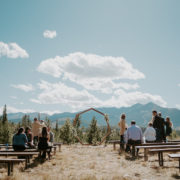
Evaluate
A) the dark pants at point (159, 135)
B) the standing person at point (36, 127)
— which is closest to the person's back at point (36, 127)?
the standing person at point (36, 127)

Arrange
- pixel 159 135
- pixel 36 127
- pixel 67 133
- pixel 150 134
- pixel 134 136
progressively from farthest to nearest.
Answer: pixel 67 133 < pixel 159 135 < pixel 36 127 < pixel 150 134 < pixel 134 136

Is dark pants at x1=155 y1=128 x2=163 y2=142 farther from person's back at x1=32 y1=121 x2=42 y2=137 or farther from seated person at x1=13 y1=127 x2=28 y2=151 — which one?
seated person at x1=13 y1=127 x2=28 y2=151

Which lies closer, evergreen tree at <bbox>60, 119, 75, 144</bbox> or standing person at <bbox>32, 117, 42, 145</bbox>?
standing person at <bbox>32, 117, 42, 145</bbox>

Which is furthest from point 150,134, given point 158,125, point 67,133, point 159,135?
point 67,133

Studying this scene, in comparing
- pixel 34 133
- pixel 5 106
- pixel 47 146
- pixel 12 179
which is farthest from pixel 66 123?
pixel 5 106

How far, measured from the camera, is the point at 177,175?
734 centimetres

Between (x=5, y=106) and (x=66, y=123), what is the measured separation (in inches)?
4168

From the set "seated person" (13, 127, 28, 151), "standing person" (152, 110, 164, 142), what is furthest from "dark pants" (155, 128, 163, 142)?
"seated person" (13, 127, 28, 151)

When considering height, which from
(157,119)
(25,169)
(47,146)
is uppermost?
(157,119)

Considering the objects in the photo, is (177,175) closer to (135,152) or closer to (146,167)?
(146,167)

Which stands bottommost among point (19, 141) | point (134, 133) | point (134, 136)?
point (19, 141)

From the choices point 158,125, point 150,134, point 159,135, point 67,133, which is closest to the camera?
point 150,134

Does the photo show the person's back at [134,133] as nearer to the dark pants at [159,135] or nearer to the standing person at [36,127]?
the dark pants at [159,135]

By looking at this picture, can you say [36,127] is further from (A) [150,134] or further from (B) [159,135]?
(B) [159,135]
